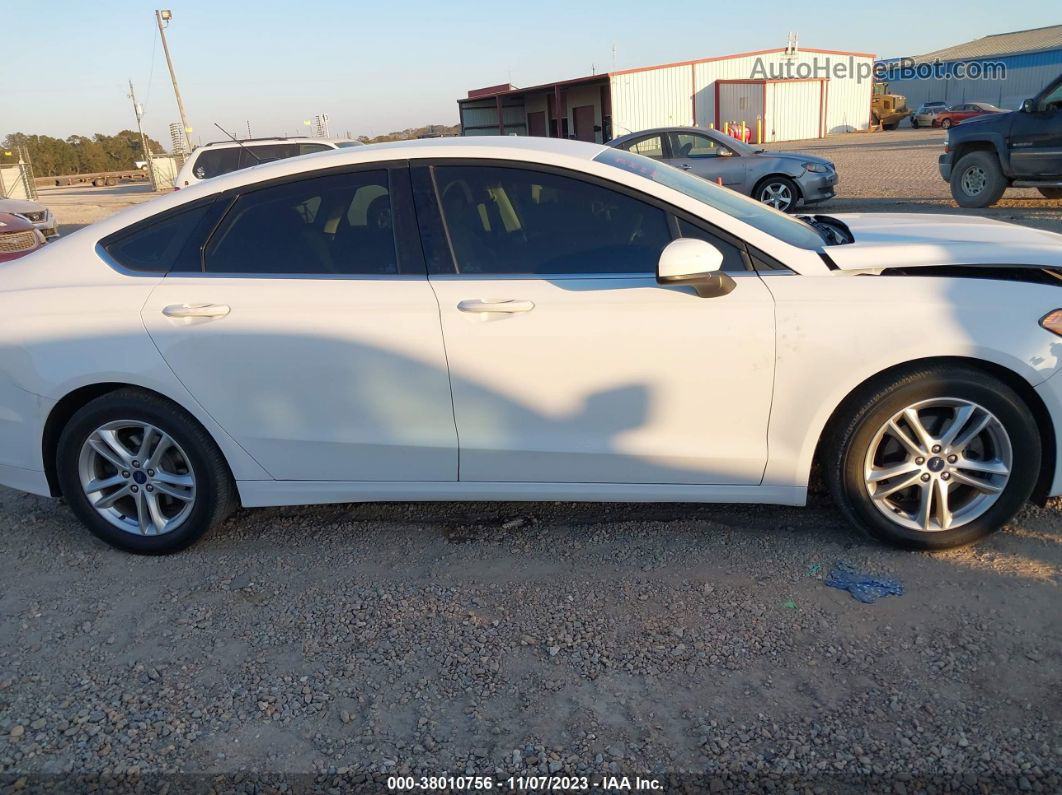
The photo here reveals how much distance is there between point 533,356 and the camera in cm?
319

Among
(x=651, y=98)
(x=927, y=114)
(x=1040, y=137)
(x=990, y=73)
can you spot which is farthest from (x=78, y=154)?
(x=1040, y=137)

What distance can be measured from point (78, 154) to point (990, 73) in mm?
71633

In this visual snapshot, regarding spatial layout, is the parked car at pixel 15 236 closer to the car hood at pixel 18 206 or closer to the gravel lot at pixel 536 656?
the car hood at pixel 18 206

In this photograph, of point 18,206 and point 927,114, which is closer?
point 18,206

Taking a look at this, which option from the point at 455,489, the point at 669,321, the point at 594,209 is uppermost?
the point at 594,209

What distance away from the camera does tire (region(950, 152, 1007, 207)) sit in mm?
11945

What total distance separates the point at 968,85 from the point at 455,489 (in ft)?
216

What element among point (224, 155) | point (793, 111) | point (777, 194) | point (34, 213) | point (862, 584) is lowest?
point (862, 584)

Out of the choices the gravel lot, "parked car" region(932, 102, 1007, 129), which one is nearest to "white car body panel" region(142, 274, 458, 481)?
the gravel lot

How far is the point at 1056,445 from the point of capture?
10.2ft

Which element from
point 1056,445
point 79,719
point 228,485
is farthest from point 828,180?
point 79,719

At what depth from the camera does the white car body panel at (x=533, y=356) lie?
3.09m

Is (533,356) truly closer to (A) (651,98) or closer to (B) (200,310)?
(B) (200,310)

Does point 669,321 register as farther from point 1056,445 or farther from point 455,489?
point 1056,445
